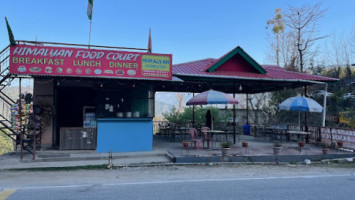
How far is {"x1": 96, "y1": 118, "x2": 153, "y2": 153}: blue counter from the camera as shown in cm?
1116

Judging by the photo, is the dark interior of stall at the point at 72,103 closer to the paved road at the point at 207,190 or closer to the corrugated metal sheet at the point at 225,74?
the corrugated metal sheet at the point at 225,74

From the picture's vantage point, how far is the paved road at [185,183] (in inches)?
225

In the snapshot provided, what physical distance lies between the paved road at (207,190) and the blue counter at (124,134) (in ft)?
15.4

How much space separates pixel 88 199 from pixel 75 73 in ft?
20.2

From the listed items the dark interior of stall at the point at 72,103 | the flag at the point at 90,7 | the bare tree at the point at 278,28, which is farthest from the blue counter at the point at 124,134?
the bare tree at the point at 278,28

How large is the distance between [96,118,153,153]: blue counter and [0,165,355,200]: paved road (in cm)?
273

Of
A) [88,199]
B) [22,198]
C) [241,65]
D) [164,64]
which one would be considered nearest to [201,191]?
[88,199]

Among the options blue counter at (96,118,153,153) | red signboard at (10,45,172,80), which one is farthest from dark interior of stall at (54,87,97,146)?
red signboard at (10,45,172,80)

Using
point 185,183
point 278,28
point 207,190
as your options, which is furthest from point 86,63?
point 278,28

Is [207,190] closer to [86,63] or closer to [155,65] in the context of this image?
[155,65]

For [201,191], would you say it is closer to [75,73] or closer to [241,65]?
[75,73]

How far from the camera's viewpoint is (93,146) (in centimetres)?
1138

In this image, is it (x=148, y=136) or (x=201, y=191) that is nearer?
(x=201, y=191)

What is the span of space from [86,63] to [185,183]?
6318 millimetres
